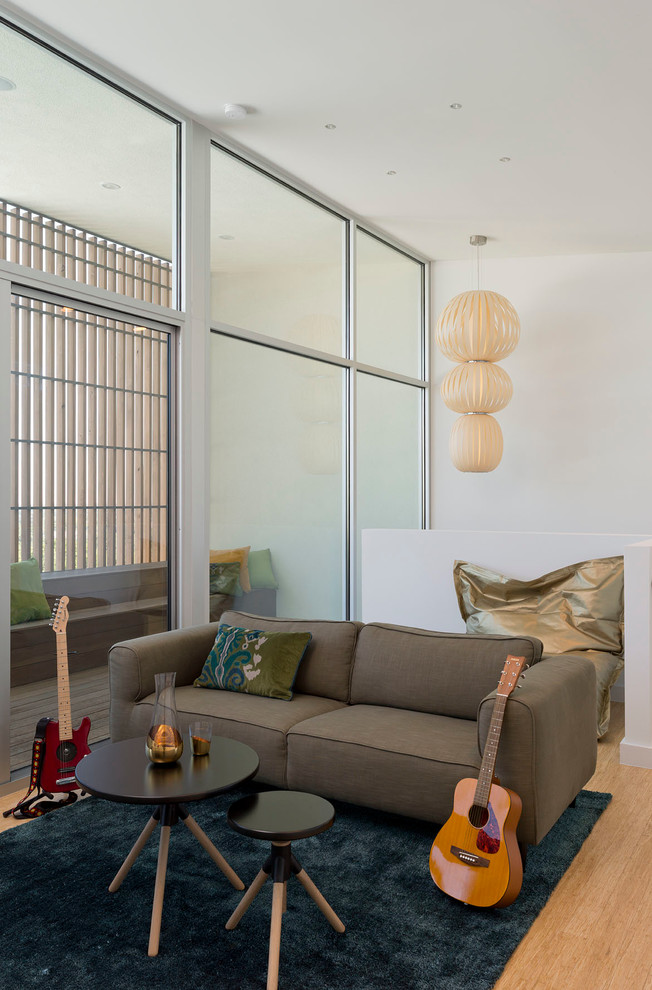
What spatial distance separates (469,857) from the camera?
2250 millimetres

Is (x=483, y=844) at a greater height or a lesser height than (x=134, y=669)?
lesser

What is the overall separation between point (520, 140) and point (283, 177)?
1.48 m

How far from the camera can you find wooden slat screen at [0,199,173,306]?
10.8ft

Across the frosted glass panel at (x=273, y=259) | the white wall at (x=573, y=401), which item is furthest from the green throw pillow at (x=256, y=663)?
the white wall at (x=573, y=401)

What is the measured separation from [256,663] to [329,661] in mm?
302

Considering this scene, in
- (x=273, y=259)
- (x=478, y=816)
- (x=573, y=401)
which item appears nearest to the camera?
(x=478, y=816)

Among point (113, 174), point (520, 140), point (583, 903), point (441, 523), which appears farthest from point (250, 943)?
point (441, 523)

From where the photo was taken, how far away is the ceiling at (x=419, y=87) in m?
3.12

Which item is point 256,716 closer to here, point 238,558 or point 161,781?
point 161,781

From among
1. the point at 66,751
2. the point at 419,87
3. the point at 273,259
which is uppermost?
the point at 419,87

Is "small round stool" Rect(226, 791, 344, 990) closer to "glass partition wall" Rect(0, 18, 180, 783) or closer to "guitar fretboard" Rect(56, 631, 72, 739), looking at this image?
"guitar fretboard" Rect(56, 631, 72, 739)

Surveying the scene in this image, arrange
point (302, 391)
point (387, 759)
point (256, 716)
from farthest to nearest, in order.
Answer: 1. point (302, 391)
2. point (256, 716)
3. point (387, 759)

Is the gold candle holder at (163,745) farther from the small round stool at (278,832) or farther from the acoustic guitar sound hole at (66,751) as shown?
the acoustic guitar sound hole at (66,751)

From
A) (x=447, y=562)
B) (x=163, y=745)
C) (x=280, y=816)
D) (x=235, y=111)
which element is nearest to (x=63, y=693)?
(x=163, y=745)
